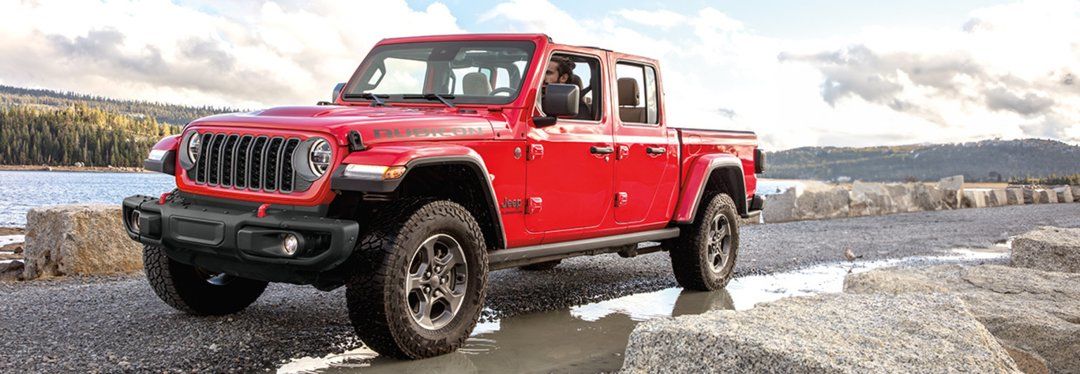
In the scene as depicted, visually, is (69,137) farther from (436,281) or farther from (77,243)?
(436,281)

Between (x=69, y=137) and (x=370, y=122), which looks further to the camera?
(x=69, y=137)

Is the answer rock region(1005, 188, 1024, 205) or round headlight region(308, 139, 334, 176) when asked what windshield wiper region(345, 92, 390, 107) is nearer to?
round headlight region(308, 139, 334, 176)

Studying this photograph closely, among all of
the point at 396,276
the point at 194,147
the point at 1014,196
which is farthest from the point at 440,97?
the point at 1014,196

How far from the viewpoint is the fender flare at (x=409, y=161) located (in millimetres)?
4668

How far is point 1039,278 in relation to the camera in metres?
6.68

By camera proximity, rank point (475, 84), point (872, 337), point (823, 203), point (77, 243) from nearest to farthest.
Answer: point (872, 337)
point (475, 84)
point (77, 243)
point (823, 203)

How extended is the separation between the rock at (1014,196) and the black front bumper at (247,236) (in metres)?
29.0

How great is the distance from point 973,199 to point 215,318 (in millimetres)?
25674

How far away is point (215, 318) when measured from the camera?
6.15 meters

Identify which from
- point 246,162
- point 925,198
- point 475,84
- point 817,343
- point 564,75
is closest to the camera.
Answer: point 817,343

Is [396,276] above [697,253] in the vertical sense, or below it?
above

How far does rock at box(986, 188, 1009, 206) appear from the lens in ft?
91.3

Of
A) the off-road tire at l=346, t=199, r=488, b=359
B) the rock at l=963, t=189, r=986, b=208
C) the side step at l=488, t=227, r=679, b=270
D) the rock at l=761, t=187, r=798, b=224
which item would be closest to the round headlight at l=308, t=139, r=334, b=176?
the off-road tire at l=346, t=199, r=488, b=359

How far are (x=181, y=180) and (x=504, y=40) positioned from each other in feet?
8.02
